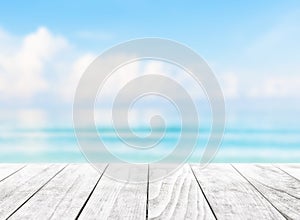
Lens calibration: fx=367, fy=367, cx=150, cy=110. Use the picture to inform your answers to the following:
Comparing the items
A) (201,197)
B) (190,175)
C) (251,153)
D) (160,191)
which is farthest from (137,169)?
(251,153)

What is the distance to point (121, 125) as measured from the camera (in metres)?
3.19

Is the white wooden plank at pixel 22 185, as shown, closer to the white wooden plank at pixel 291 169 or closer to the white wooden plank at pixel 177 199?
the white wooden plank at pixel 177 199

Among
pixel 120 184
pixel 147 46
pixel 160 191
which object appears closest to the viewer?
pixel 160 191

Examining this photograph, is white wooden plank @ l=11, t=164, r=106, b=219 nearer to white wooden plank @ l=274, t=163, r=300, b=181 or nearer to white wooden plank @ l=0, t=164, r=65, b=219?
white wooden plank @ l=0, t=164, r=65, b=219

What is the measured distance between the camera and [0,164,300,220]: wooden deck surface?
143 cm

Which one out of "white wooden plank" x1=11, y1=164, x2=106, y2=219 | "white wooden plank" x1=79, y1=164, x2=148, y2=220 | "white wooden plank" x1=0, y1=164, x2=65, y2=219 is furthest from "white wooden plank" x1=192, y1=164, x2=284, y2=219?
"white wooden plank" x1=0, y1=164, x2=65, y2=219

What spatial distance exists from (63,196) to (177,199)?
52 centimetres

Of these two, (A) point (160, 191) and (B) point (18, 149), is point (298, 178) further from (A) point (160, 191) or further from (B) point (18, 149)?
(B) point (18, 149)

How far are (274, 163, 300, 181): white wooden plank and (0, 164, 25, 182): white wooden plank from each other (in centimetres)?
170

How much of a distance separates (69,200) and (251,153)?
23.3 feet

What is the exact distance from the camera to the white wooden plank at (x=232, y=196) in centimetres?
142

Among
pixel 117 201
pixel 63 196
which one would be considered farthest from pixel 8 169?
pixel 117 201

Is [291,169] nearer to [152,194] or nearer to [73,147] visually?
[152,194]

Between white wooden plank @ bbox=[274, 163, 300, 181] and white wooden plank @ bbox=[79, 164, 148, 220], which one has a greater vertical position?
white wooden plank @ bbox=[274, 163, 300, 181]
